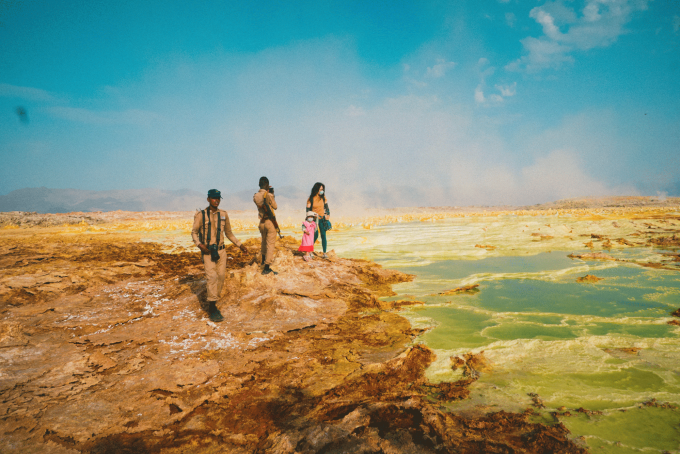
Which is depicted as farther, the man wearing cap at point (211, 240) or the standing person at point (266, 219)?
the standing person at point (266, 219)

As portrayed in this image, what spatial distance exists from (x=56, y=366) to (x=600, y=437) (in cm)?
585

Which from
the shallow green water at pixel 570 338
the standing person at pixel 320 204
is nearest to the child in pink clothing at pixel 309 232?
the standing person at pixel 320 204

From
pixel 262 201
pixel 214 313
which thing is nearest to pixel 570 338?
pixel 214 313

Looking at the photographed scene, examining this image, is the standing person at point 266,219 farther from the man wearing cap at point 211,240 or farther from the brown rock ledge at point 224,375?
the man wearing cap at point 211,240

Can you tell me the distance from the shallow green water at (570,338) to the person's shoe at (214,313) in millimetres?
3490

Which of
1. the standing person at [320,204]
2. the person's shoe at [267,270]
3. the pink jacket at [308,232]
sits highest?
the standing person at [320,204]

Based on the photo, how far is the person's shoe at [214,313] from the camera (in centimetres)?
561

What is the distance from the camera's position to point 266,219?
7.20m

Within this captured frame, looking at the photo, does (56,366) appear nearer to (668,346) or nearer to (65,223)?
(668,346)

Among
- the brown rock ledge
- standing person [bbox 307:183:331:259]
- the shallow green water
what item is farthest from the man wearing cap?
the shallow green water

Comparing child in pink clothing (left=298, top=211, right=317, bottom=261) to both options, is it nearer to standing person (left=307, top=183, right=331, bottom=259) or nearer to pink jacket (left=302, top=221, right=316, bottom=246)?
pink jacket (left=302, top=221, right=316, bottom=246)

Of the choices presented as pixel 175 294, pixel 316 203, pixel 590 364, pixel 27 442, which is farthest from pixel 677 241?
pixel 27 442

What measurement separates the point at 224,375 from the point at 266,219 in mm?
3945

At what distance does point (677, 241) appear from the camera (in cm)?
1249
